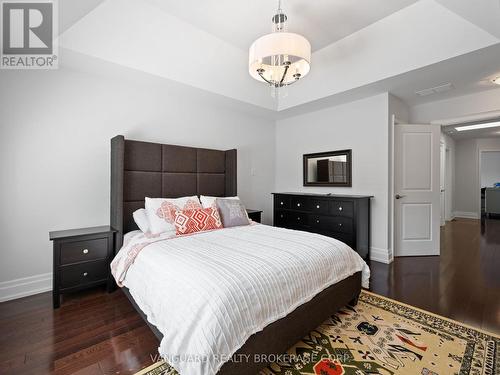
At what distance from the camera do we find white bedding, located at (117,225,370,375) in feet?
3.93

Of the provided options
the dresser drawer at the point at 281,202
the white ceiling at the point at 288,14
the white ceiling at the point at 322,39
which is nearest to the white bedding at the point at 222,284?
the dresser drawer at the point at 281,202

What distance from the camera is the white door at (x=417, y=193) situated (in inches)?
150

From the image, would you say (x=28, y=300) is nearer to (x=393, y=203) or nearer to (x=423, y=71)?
(x=393, y=203)

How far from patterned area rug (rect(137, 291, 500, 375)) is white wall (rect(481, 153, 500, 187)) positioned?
10151 millimetres

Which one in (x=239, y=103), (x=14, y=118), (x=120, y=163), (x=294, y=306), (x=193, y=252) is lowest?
(x=294, y=306)

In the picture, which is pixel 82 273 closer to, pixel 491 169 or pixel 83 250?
pixel 83 250

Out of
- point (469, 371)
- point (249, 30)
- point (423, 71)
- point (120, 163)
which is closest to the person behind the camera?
point (469, 371)

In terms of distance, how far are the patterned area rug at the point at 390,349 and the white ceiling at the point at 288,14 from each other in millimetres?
3201

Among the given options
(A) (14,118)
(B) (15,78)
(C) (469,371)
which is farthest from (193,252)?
(B) (15,78)

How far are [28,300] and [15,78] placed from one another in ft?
7.35

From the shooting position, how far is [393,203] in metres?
3.69

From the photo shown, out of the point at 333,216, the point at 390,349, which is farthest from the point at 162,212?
the point at 333,216

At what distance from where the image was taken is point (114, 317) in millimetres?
2111

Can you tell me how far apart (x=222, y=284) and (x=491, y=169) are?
39.7ft
